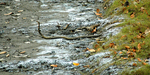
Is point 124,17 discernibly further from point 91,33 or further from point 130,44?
point 130,44

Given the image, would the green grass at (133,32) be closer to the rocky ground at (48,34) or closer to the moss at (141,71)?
the moss at (141,71)

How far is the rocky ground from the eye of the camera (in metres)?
4.08

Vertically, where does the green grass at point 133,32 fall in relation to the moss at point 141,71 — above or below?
above

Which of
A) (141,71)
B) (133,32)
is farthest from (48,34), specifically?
(141,71)

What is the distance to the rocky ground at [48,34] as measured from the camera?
4.08 metres

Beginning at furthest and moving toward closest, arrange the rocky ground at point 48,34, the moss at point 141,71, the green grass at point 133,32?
the rocky ground at point 48,34
the green grass at point 133,32
the moss at point 141,71

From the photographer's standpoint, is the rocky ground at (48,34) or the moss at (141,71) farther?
the rocky ground at (48,34)

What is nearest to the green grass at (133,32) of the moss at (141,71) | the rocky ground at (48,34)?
the moss at (141,71)

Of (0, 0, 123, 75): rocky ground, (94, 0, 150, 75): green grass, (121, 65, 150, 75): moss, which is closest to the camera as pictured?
(121, 65, 150, 75): moss

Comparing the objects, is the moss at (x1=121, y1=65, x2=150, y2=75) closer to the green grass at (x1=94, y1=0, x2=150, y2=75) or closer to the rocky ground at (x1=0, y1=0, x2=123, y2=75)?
the green grass at (x1=94, y1=0, x2=150, y2=75)

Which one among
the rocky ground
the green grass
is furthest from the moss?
the rocky ground

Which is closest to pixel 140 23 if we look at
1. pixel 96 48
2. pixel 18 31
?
pixel 96 48

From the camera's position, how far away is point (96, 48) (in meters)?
4.79

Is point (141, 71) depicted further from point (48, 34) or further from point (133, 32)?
point (48, 34)
